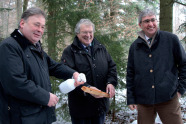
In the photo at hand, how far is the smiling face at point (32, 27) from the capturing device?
191 centimetres

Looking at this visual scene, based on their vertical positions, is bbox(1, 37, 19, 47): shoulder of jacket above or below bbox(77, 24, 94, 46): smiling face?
below

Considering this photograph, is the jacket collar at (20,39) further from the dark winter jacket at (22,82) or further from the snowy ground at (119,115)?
the snowy ground at (119,115)

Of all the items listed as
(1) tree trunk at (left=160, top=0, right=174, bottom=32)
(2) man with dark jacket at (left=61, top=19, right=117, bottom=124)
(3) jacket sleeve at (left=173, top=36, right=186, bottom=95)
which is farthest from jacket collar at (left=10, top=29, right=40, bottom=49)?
(1) tree trunk at (left=160, top=0, right=174, bottom=32)

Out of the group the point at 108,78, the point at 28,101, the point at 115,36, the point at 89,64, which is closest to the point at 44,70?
the point at 28,101

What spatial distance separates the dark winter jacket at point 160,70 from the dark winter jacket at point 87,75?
1.76ft

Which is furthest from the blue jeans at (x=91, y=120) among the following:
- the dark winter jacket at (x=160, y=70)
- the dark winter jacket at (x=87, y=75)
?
the dark winter jacket at (x=160, y=70)

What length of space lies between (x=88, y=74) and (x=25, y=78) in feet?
3.99

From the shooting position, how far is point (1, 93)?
1742 mm

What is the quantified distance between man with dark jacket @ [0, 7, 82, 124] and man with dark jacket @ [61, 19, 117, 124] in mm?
796

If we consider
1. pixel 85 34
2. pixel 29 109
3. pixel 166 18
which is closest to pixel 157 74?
pixel 85 34

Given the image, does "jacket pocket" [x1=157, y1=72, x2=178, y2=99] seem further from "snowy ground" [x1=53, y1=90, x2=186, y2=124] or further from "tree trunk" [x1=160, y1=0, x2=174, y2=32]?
"tree trunk" [x1=160, y1=0, x2=174, y2=32]

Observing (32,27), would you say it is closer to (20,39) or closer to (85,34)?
(20,39)

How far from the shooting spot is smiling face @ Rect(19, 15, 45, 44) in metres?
1.91

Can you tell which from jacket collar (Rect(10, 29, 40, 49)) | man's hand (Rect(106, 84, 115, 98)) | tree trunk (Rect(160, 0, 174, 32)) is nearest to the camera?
jacket collar (Rect(10, 29, 40, 49))
